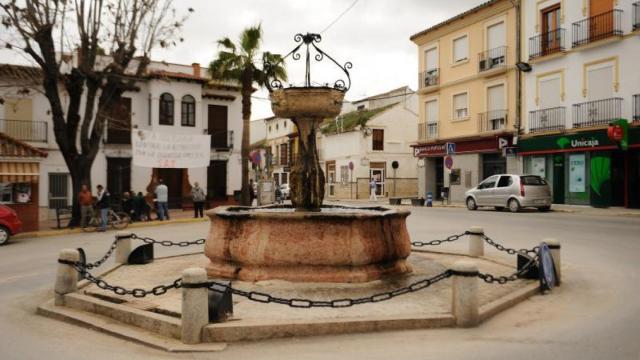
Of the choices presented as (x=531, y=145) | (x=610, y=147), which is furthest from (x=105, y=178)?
(x=610, y=147)

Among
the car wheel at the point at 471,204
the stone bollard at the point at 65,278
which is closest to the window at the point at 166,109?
the car wheel at the point at 471,204

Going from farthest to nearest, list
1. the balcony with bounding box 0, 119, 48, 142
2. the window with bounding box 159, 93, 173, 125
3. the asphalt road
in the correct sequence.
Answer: the window with bounding box 159, 93, 173, 125 → the balcony with bounding box 0, 119, 48, 142 → the asphalt road

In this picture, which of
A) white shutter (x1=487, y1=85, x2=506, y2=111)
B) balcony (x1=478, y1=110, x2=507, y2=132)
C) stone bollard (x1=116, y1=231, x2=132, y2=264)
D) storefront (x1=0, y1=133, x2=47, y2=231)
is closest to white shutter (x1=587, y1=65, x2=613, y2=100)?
balcony (x1=478, y1=110, x2=507, y2=132)

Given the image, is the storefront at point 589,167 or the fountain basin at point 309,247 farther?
the storefront at point 589,167

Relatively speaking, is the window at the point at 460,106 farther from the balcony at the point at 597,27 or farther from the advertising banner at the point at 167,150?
the advertising banner at the point at 167,150

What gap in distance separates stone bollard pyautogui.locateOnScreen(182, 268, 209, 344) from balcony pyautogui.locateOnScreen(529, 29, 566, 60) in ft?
81.4

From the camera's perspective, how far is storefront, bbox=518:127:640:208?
22.9 meters

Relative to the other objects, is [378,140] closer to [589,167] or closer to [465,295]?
[589,167]

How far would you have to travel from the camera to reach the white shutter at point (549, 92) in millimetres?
26172

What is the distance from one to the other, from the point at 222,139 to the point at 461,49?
593 inches

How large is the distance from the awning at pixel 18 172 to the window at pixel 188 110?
45.7 ft

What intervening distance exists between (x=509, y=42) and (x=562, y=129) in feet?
20.4

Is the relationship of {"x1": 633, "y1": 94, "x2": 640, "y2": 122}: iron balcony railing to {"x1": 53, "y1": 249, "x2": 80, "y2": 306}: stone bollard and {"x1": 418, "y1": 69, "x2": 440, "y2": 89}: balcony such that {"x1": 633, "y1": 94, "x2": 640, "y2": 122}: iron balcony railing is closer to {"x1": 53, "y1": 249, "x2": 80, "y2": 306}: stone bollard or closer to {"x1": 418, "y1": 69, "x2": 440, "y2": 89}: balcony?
{"x1": 418, "y1": 69, "x2": 440, "y2": 89}: balcony

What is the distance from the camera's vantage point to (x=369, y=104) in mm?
54250
